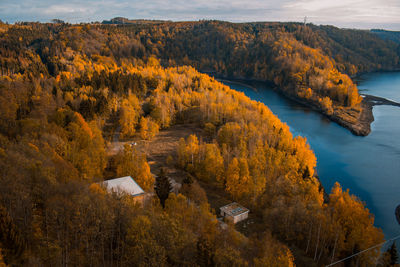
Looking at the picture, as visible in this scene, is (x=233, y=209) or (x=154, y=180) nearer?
(x=233, y=209)

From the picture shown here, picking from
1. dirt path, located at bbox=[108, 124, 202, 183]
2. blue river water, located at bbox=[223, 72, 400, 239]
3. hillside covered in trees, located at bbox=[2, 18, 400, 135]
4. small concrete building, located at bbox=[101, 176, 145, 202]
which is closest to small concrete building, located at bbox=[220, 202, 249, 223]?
dirt path, located at bbox=[108, 124, 202, 183]

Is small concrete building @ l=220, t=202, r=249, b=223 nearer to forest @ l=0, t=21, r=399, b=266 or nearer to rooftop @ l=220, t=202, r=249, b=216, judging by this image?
rooftop @ l=220, t=202, r=249, b=216

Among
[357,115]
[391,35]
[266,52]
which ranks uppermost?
[391,35]

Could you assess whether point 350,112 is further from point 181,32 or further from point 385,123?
point 181,32

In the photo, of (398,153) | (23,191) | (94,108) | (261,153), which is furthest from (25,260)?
(398,153)

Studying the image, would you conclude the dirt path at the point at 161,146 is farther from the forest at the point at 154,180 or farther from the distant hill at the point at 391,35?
the distant hill at the point at 391,35

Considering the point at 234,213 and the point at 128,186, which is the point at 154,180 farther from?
the point at 234,213

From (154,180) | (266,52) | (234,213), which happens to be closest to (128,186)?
(154,180)
